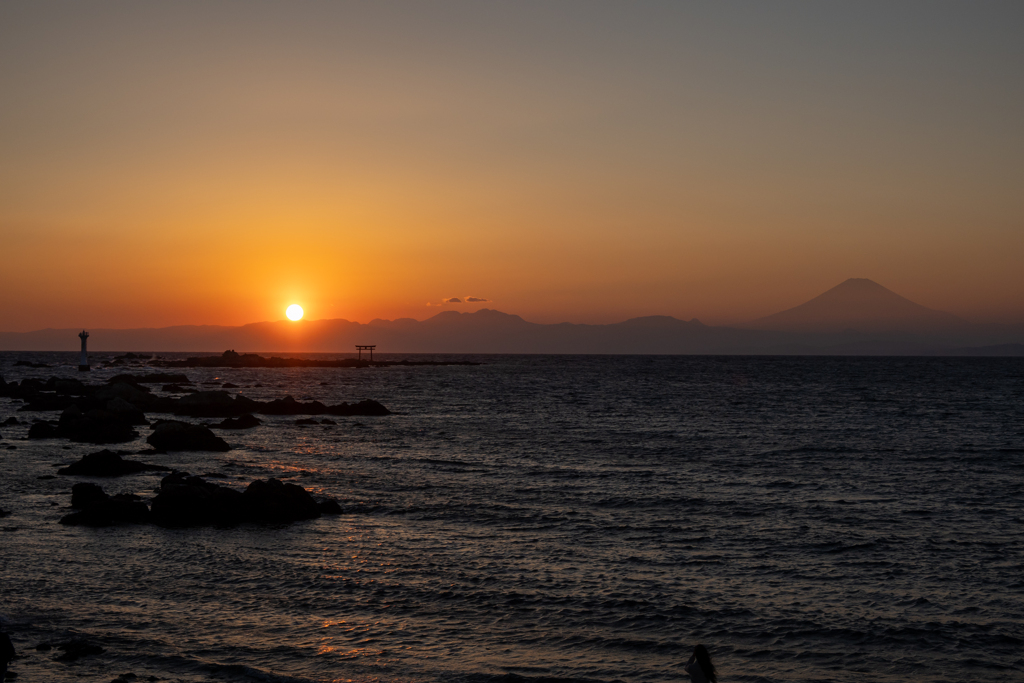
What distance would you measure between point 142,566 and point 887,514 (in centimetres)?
2107

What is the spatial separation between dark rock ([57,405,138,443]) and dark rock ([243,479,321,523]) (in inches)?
945

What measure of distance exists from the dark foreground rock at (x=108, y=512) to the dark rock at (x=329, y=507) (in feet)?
16.0

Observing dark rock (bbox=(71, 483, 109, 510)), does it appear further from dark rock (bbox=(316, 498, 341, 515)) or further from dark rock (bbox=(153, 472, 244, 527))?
dark rock (bbox=(316, 498, 341, 515))

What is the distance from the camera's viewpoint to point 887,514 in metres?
25.0

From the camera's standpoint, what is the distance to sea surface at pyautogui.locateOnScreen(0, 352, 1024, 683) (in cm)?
1328

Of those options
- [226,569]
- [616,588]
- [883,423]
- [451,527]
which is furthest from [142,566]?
[883,423]

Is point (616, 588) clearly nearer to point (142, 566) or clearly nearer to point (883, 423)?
point (142, 566)

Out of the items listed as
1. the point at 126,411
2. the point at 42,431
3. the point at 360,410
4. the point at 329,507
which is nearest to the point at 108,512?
the point at 329,507

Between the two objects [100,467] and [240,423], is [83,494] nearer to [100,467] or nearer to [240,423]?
[100,467]

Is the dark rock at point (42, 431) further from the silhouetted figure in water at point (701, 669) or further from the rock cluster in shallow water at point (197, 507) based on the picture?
the silhouetted figure in water at point (701, 669)

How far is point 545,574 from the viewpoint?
1803 centimetres

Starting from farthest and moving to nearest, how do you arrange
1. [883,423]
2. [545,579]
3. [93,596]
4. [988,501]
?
[883,423], [988,501], [545,579], [93,596]

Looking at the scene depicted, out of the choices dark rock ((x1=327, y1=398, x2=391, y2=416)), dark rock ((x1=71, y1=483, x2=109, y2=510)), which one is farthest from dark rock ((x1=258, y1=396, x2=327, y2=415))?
dark rock ((x1=71, y1=483, x2=109, y2=510))

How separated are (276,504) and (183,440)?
65.1ft
